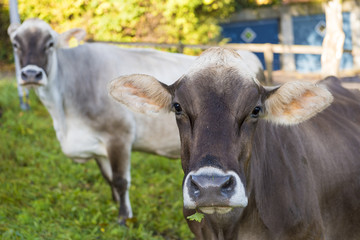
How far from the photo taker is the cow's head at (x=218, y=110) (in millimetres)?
2273

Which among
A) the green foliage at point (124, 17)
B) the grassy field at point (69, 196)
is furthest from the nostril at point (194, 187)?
the green foliage at point (124, 17)

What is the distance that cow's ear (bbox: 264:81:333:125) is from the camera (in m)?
2.69

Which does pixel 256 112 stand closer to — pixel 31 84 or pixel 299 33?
pixel 31 84

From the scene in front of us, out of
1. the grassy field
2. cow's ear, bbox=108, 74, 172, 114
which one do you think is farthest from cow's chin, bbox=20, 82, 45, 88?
cow's ear, bbox=108, 74, 172, 114

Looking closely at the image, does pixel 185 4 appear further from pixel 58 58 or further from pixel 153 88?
pixel 153 88

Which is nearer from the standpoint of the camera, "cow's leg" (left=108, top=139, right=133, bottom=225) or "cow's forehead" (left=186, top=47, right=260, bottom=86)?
"cow's forehead" (left=186, top=47, right=260, bottom=86)

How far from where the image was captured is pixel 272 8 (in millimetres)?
17422

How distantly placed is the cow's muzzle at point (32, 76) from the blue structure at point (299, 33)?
12880mm

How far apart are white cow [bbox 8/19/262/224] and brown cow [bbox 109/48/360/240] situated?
2.19 metres

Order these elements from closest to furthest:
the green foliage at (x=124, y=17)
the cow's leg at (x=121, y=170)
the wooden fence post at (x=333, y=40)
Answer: the cow's leg at (x=121, y=170)
the wooden fence post at (x=333, y=40)
the green foliage at (x=124, y=17)

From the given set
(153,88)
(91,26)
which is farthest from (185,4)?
(153,88)

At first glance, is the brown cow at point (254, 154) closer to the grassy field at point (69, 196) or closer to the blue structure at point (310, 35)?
the grassy field at point (69, 196)

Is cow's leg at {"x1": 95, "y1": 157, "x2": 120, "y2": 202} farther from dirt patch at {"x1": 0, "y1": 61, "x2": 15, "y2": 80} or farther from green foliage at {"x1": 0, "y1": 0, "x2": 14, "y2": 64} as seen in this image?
green foliage at {"x1": 0, "y1": 0, "x2": 14, "y2": 64}

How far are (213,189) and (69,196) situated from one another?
147 inches
